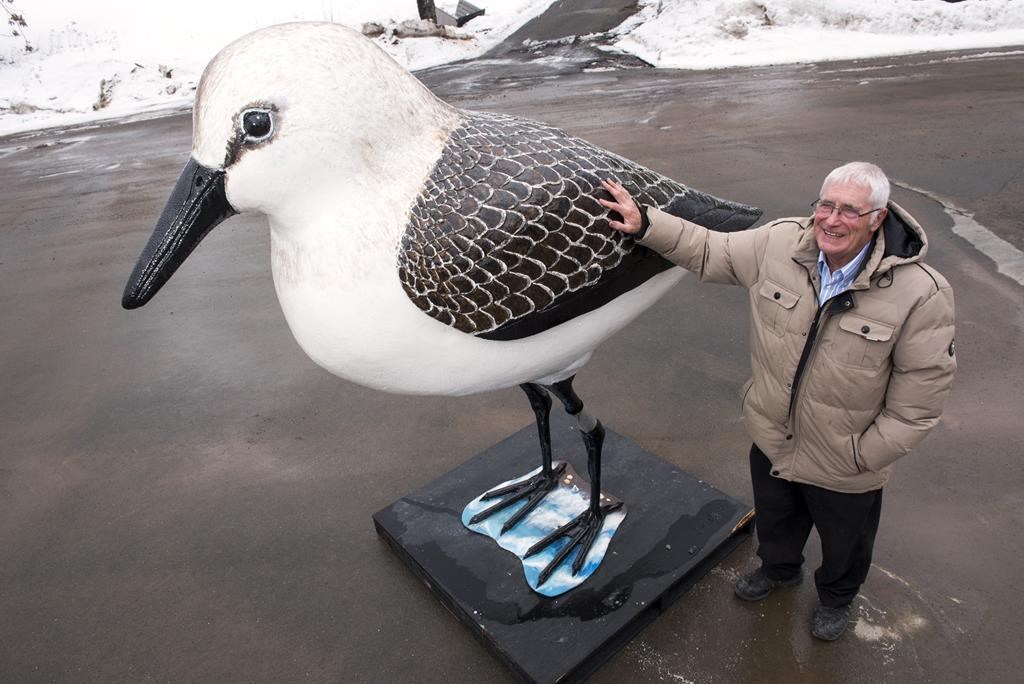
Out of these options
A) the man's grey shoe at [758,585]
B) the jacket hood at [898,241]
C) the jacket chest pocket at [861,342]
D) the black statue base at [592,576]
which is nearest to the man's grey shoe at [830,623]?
the man's grey shoe at [758,585]

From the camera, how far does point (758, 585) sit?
97.2 inches

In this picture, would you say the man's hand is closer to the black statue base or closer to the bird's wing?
the bird's wing

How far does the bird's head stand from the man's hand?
523 millimetres

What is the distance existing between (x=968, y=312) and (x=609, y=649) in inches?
132

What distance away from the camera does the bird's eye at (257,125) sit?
55.7 inches

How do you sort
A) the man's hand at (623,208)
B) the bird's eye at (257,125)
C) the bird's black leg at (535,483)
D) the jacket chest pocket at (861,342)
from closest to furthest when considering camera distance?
the bird's eye at (257,125), the jacket chest pocket at (861,342), the man's hand at (623,208), the bird's black leg at (535,483)

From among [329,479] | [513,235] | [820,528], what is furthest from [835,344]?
[329,479]

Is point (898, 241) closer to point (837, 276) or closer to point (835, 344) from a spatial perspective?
point (837, 276)

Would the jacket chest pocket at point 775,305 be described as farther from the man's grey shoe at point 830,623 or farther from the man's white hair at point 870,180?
the man's grey shoe at point 830,623

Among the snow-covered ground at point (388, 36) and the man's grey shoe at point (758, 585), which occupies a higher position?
the snow-covered ground at point (388, 36)

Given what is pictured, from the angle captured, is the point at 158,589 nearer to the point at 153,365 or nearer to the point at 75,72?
the point at 153,365

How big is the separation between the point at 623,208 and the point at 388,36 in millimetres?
18268

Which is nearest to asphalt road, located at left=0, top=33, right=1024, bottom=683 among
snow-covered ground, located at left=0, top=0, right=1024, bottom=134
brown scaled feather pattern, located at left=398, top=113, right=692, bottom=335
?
brown scaled feather pattern, located at left=398, top=113, right=692, bottom=335

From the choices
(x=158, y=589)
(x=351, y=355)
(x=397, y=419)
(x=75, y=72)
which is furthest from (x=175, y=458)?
(x=75, y=72)
